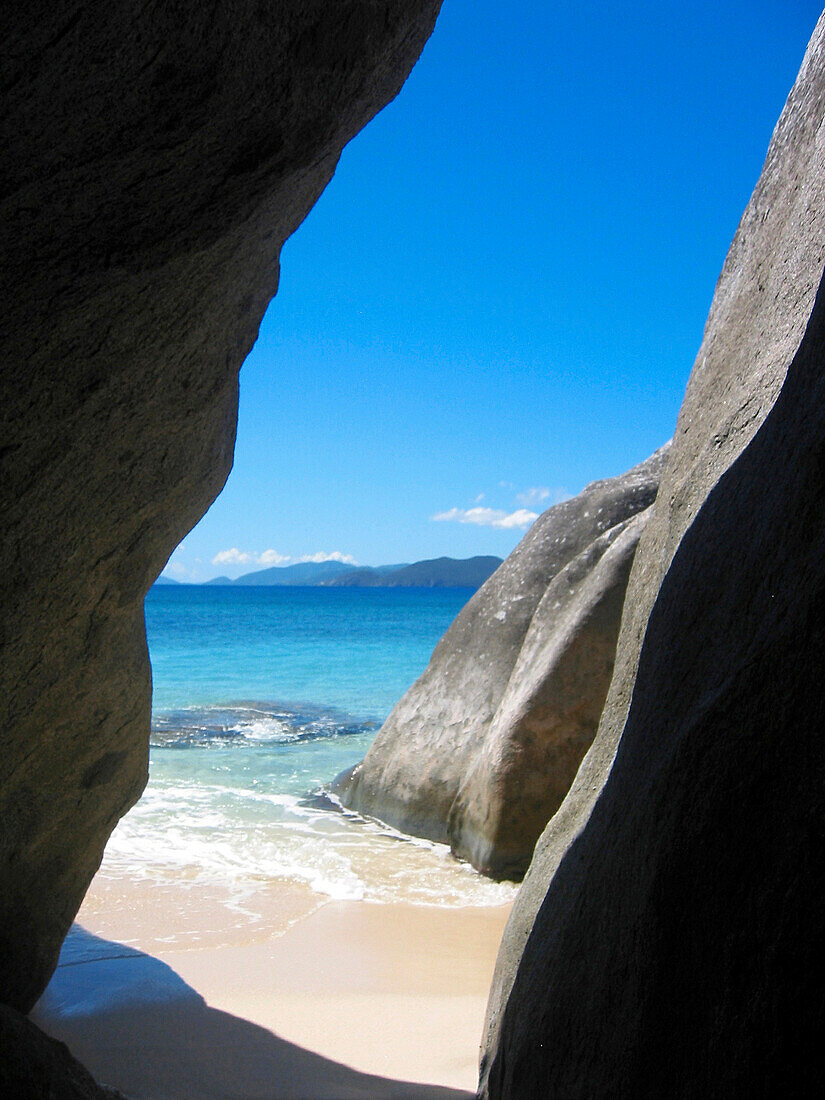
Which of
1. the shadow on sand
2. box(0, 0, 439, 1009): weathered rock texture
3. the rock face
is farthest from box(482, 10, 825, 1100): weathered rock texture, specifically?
the rock face

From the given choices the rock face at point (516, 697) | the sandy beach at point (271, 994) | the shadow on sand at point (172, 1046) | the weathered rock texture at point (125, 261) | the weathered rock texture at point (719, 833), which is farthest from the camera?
the rock face at point (516, 697)

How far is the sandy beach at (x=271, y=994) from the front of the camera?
131 inches

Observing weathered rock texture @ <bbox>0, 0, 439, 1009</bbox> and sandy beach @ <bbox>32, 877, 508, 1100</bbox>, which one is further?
sandy beach @ <bbox>32, 877, 508, 1100</bbox>

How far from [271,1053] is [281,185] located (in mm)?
3076

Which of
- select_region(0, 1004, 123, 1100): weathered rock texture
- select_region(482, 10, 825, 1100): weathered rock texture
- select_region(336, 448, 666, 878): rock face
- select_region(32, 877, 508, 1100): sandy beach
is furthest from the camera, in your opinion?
select_region(336, 448, 666, 878): rock face

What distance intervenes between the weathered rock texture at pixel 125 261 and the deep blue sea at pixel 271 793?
3409 millimetres

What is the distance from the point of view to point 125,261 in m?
2.10

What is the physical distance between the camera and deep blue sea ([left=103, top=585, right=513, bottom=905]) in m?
6.39

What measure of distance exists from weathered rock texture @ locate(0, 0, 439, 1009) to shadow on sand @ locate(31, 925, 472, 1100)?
82 cm

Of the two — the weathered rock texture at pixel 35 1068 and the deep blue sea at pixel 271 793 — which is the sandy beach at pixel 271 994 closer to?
the deep blue sea at pixel 271 793

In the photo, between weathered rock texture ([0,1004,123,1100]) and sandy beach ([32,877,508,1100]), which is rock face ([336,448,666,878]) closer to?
sandy beach ([32,877,508,1100])

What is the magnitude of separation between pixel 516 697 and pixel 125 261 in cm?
519

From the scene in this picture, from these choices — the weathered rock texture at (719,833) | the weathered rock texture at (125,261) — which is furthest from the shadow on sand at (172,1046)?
the weathered rock texture at (125,261)

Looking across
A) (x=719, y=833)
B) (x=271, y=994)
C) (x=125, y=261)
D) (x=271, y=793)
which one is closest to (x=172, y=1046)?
(x=271, y=994)
